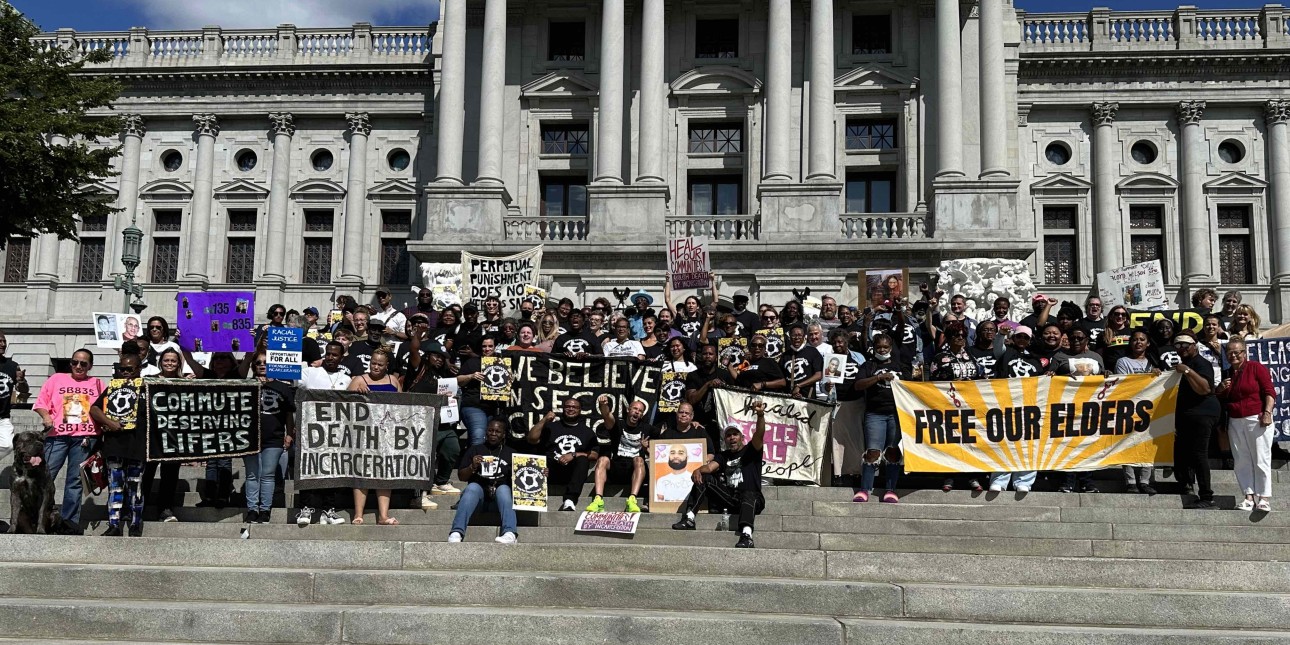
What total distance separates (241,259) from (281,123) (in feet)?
15.1

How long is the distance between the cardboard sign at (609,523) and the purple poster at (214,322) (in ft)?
24.5

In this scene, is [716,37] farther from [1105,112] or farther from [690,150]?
[1105,112]

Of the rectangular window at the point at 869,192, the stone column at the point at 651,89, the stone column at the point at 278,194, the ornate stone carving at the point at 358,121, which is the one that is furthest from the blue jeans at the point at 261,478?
the ornate stone carving at the point at 358,121

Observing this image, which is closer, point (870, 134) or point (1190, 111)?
point (870, 134)

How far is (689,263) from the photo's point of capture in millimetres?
21562

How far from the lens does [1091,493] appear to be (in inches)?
500

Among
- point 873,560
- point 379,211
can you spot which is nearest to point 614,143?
point 379,211

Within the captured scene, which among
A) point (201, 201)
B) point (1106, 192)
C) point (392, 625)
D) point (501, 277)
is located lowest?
point (392, 625)

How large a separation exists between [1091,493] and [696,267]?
33.0ft

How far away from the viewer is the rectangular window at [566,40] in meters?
32.8

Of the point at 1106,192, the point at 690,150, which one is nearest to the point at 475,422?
the point at 690,150

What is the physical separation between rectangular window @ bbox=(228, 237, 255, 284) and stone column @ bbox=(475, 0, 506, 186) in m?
10.2

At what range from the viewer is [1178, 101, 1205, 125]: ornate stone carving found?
34250mm

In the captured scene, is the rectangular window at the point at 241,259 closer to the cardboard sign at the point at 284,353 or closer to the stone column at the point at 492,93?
the stone column at the point at 492,93
